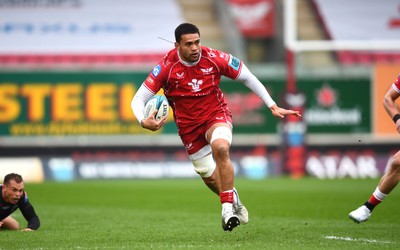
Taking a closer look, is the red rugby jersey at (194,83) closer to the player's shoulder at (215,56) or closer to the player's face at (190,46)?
the player's shoulder at (215,56)

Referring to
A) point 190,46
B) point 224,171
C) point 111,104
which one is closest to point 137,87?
point 111,104

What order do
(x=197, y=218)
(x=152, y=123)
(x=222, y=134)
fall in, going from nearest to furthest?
1. (x=152, y=123)
2. (x=222, y=134)
3. (x=197, y=218)

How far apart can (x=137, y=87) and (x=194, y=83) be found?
14.6m

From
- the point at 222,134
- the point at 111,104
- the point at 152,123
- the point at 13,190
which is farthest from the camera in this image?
the point at 111,104

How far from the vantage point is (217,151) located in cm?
934

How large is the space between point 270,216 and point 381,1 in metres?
14.3

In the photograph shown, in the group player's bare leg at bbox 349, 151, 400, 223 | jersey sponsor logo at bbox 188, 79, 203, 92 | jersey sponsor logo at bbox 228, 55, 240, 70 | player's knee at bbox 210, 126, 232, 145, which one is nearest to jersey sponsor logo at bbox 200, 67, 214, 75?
jersey sponsor logo at bbox 188, 79, 203, 92

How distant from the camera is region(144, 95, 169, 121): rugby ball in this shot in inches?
375

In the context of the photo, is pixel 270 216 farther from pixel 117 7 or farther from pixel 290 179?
pixel 117 7

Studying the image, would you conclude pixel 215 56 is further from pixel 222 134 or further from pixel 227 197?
pixel 227 197

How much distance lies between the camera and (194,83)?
9906 mm

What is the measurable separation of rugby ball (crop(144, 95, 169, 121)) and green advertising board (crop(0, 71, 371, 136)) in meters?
14.7

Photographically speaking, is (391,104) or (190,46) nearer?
(190,46)

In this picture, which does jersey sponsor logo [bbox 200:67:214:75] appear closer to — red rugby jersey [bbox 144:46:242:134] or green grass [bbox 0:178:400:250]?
red rugby jersey [bbox 144:46:242:134]
